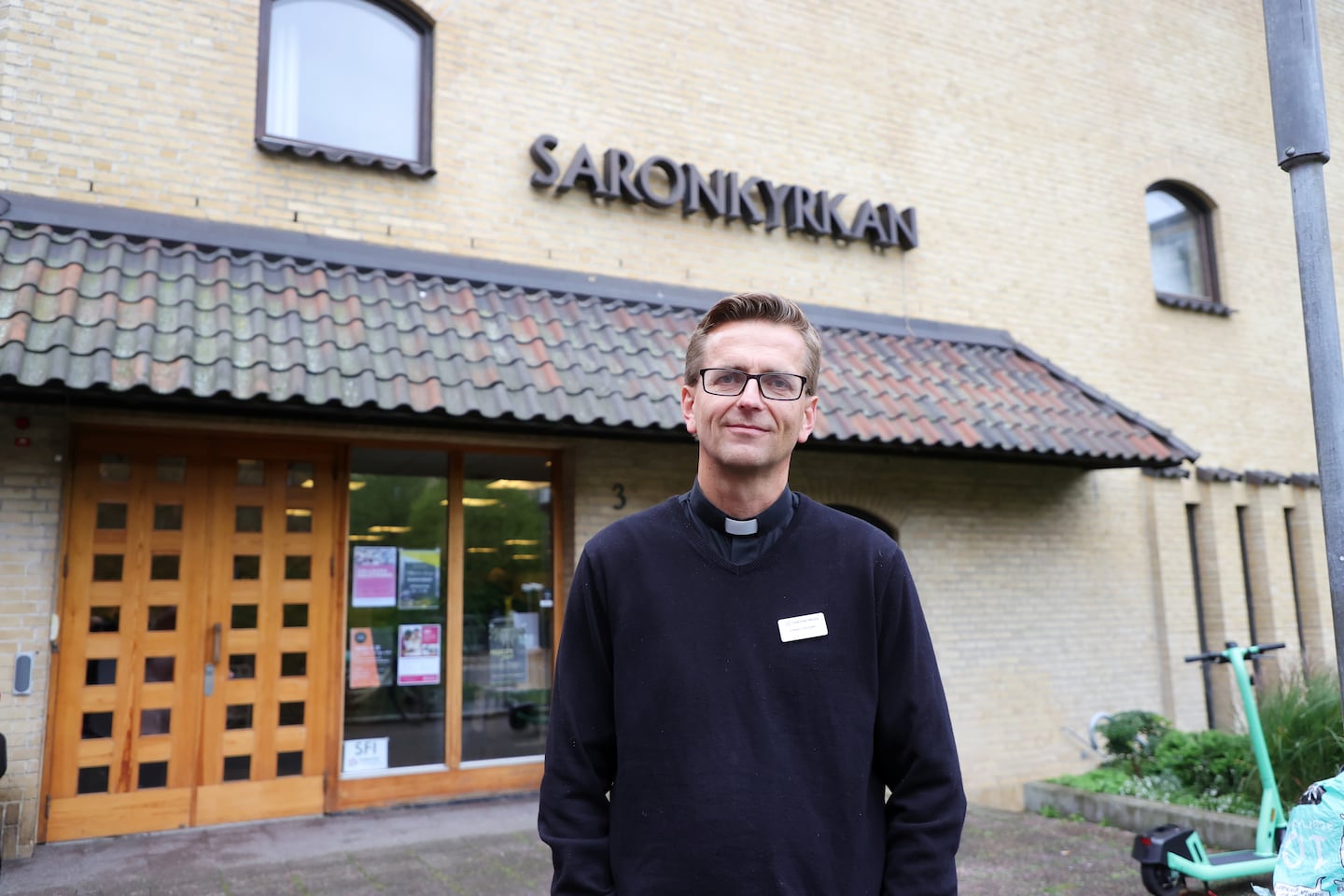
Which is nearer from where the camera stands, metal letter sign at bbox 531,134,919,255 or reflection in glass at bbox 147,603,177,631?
reflection in glass at bbox 147,603,177,631

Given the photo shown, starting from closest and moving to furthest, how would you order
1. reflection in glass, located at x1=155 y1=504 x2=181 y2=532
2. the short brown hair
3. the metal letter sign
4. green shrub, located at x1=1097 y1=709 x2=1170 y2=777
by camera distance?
the short brown hair
reflection in glass, located at x1=155 y1=504 x2=181 y2=532
the metal letter sign
green shrub, located at x1=1097 y1=709 x2=1170 y2=777

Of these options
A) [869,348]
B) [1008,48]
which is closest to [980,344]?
[869,348]

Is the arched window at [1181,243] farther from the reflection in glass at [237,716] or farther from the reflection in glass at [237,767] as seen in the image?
the reflection in glass at [237,767]

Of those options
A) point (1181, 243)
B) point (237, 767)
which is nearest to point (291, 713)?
point (237, 767)

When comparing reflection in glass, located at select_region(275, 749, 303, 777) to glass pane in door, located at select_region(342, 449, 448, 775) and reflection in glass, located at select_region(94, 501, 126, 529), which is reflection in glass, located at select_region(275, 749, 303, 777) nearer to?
glass pane in door, located at select_region(342, 449, 448, 775)

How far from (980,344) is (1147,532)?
306 centimetres

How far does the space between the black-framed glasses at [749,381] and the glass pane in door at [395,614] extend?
6.36 meters

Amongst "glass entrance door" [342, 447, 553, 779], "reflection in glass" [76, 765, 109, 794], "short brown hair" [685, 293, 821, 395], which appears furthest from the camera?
"glass entrance door" [342, 447, 553, 779]

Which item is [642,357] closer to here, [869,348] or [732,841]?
[869,348]

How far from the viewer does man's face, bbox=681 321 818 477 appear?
7.06ft

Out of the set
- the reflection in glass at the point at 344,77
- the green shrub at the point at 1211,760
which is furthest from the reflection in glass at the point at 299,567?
the green shrub at the point at 1211,760

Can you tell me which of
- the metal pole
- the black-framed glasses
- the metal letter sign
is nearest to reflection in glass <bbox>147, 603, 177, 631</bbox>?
the metal letter sign

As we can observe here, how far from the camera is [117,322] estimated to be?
614 centimetres

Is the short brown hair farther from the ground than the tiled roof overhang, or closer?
closer
